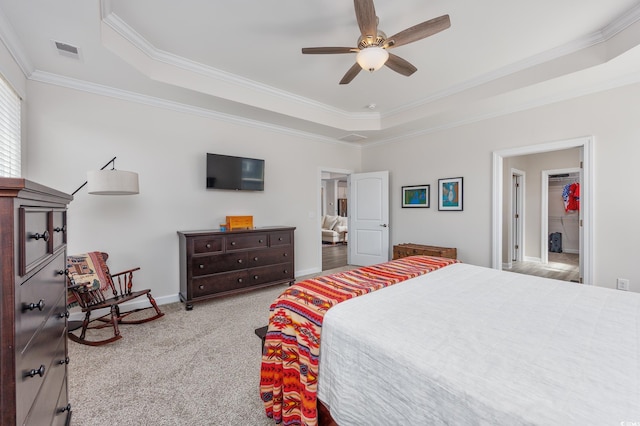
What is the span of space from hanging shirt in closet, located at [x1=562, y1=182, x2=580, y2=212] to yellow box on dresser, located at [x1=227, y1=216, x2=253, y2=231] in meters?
7.54

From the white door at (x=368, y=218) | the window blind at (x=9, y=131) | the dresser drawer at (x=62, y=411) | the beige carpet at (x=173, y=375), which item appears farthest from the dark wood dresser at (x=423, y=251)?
the window blind at (x=9, y=131)

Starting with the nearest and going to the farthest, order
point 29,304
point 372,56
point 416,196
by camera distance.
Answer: point 29,304
point 372,56
point 416,196

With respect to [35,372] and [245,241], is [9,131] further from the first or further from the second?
[35,372]

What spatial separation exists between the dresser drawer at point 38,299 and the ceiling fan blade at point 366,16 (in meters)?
2.22

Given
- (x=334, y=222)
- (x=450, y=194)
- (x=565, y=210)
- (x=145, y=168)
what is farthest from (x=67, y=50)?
(x=565, y=210)

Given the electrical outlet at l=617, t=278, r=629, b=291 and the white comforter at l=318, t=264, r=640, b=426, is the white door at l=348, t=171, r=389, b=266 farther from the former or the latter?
the white comforter at l=318, t=264, r=640, b=426

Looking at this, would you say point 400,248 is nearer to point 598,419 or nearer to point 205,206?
point 205,206

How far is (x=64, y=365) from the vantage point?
1418 mm

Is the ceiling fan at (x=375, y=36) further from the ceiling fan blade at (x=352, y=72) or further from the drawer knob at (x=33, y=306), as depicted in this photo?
the drawer knob at (x=33, y=306)

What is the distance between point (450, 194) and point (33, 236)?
186 inches

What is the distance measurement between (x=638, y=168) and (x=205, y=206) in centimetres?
515

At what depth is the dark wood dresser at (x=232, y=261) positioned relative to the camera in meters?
3.28

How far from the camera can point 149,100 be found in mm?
3377

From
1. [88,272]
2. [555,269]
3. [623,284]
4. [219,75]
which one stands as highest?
[219,75]
